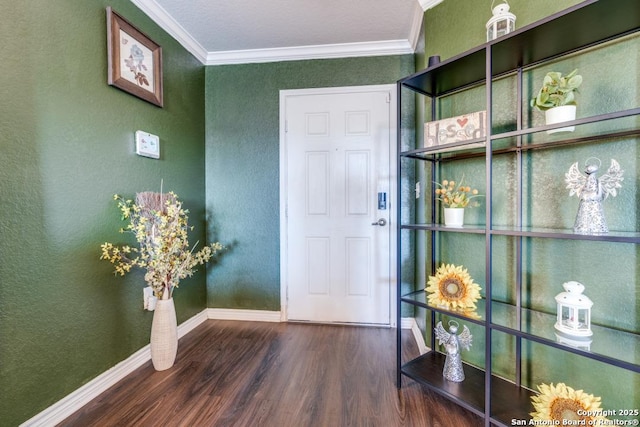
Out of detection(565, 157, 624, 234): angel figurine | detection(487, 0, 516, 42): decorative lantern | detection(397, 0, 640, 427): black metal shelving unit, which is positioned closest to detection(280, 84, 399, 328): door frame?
detection(397, 0, 640, 427): black metal shelving unit

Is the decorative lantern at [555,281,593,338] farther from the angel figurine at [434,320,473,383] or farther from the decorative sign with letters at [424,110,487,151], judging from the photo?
the decorative sign with letters at [424,110,487,151]

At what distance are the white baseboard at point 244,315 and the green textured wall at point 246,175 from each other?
5cm

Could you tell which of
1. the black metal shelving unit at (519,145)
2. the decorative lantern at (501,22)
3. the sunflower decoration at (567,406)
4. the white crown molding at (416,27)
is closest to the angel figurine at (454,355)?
the black metal shelving unit at (519,145)

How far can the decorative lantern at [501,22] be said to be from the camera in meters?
1.39

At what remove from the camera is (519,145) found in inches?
58.5

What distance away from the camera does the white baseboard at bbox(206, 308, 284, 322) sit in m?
2.73

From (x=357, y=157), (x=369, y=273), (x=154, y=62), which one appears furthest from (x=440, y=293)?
(x=154, y=62)

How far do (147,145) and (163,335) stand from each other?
1.28 m

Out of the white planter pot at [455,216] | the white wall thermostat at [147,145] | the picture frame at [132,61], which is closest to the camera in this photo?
the white planter pot at [455,216]

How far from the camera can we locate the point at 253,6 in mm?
2066

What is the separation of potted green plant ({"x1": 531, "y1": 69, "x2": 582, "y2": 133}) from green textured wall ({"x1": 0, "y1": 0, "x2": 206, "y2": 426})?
2264 millimetres

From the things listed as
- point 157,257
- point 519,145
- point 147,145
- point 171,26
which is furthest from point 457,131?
point 171,26

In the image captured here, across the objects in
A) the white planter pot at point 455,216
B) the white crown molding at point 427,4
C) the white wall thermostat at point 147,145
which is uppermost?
the white crown molding at point 427,4

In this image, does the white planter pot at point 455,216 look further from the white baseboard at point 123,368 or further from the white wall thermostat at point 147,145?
the white wall thermostat at point 147,145
